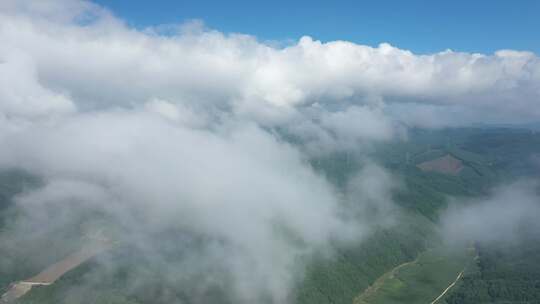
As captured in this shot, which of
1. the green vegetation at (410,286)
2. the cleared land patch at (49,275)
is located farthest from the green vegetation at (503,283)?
the cleared land patch at (49,275)

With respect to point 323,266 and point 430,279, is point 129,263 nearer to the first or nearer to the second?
point 323,266

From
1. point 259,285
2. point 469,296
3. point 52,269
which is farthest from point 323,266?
point 52,269

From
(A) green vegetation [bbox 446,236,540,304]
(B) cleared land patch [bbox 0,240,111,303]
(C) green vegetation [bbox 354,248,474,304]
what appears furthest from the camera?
(B) cleared land patch [bbox 0,240,111,303]

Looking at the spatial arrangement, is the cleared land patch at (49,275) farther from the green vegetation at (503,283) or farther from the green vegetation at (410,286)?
the green vegetation at (503,283)

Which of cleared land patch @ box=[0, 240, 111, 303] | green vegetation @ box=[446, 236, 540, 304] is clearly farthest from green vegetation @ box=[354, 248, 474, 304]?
cleared land patch @ box=[0, 240, 111, 303]

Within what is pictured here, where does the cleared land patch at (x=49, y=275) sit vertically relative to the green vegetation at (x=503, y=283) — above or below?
above

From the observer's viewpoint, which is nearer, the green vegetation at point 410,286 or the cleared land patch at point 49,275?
the green vegetation at point 410,286

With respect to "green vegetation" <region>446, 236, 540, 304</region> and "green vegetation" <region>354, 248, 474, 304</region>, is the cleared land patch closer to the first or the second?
"green vegetation" <region>354, 248, 474, 304</region>

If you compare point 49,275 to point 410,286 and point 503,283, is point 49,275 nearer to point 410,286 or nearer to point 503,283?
point 410,286

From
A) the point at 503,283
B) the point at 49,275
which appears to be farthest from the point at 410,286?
the point at 49,275

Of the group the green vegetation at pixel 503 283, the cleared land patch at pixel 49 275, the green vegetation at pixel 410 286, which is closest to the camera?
the green vegetation at pixel 503 283

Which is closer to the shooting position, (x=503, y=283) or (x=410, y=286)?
(x=503, y=283)
